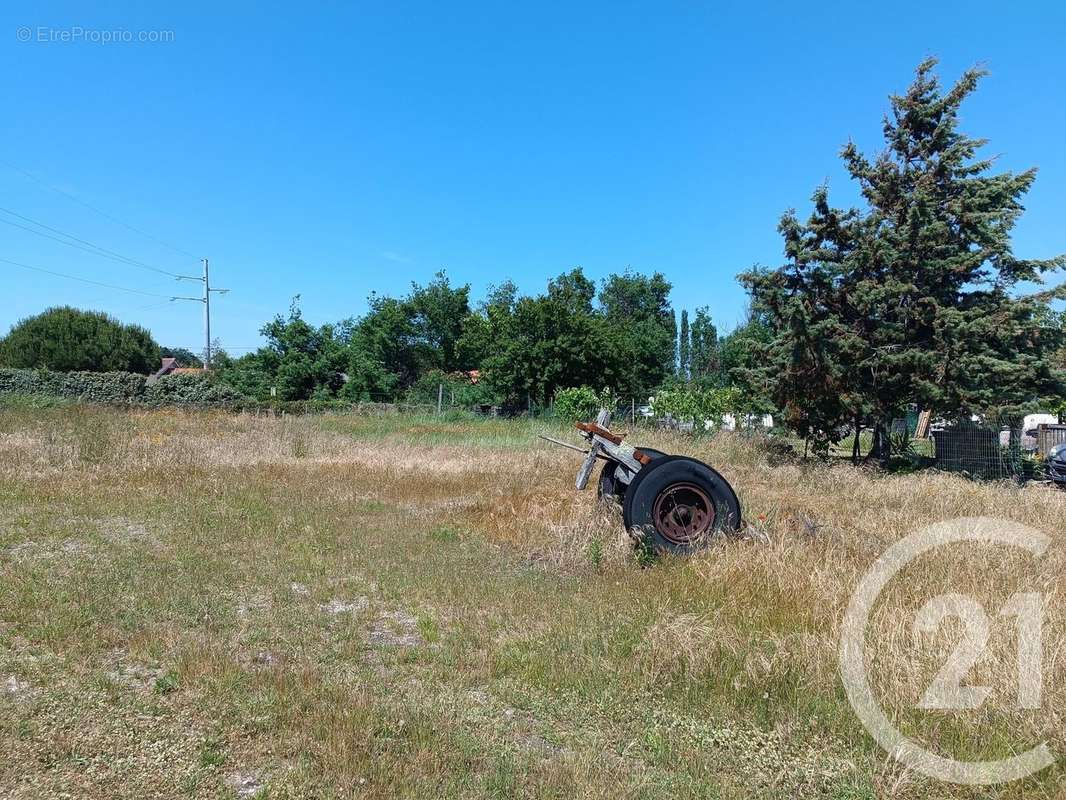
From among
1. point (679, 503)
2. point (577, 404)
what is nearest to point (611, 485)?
point (679, 503)

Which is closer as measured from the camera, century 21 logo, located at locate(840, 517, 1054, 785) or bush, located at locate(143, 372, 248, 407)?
century 21 logo, located at locate(840, 517, 1054, 785)

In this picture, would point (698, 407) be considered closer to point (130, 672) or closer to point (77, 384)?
point (130, 672)

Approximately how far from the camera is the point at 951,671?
11.2 feet

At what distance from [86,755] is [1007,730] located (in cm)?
425

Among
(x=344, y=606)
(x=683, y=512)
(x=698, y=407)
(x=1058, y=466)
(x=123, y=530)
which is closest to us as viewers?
(x=344, y=606)

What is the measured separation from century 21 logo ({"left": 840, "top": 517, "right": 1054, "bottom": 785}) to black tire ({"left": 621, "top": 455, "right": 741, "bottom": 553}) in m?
1.47

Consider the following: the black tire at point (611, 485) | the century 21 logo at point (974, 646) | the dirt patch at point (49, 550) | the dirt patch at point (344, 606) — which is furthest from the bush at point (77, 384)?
the century 21 logo at point (974, 646)

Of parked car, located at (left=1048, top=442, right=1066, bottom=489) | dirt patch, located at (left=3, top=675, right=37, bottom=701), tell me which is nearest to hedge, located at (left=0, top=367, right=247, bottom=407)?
dirt patch, located at (left=3, top=675, right=37, bottom=701)

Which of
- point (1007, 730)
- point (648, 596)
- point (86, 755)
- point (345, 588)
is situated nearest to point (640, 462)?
point (648, 596)

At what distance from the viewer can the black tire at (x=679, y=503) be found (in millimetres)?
6246

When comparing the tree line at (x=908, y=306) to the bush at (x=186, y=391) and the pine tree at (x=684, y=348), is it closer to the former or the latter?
the bush at (x=186, y=391)

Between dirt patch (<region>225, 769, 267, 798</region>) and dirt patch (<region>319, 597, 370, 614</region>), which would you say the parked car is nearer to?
dirt patch (<region>319, 597, 370, 614</region>)

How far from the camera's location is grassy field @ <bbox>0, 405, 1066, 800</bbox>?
2.81 m

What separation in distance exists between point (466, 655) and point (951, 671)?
2.78 meters
